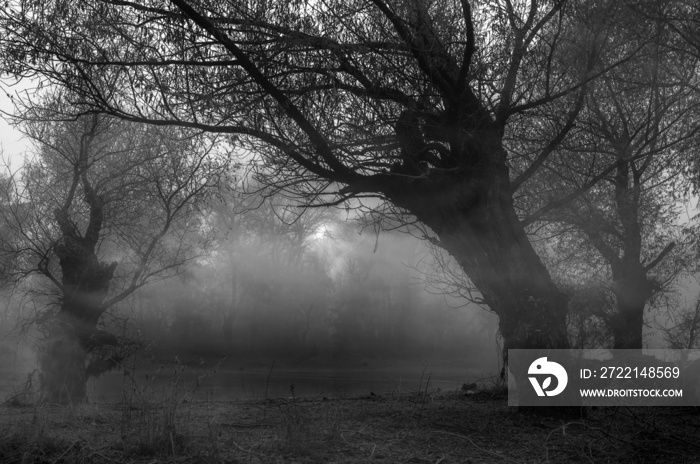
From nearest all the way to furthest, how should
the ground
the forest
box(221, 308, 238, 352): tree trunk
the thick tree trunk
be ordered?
the ground → the forest → the thick tree trunk → box(221, 308, 238, 352): tree trunk

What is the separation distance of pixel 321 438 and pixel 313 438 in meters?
0.12

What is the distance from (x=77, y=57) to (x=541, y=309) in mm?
5438

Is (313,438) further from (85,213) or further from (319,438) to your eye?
(85,213)

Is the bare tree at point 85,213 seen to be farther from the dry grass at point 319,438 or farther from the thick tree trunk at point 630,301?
the thick tree trunk at point 630,301

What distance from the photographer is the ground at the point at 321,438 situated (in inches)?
180

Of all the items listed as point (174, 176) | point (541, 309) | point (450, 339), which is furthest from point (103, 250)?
point (450, 339)

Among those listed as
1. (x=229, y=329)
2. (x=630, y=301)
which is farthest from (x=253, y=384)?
(x=229, y=329)

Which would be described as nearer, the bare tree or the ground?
the ground

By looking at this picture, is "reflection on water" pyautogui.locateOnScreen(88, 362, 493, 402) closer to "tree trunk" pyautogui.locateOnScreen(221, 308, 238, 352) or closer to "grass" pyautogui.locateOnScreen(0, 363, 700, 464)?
"grass" pyautogui.locateOnScreen(0, 363, 700, 464)

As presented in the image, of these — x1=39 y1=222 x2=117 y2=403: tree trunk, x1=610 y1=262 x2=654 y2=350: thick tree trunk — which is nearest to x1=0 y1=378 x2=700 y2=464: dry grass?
x1=39 y1=222 x2=117 y2=403: tree trunk

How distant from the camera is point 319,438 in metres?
5.03

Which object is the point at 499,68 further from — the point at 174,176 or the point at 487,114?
the point at 174,176

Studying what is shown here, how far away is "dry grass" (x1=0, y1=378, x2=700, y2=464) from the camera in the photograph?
4566mm

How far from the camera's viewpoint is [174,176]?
11.5m
